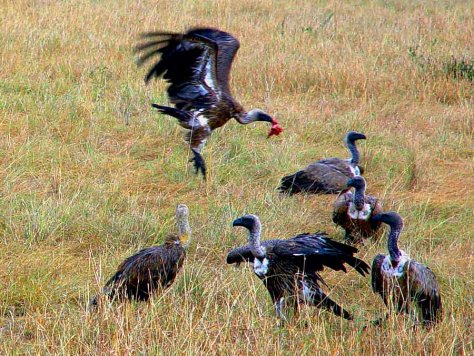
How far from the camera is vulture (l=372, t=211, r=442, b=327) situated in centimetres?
447

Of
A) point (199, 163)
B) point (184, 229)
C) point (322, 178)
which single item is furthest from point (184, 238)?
point (322, 178)

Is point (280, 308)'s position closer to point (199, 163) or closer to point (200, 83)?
point (199, 163)

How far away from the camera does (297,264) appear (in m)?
4.78

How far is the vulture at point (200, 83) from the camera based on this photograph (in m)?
6.94

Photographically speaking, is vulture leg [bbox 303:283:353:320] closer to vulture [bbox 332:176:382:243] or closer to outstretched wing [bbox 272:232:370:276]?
outstretched wing [bbox 272:232:370:276]

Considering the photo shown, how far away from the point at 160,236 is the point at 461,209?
226cm

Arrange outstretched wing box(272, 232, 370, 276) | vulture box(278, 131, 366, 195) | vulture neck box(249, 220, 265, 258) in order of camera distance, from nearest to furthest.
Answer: outstretched wing box(272, 232, 370, 276) < vulture neck box(249, 220, 265, 258) < vulture box(278, 131, 366, 195)

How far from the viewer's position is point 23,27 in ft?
33.3

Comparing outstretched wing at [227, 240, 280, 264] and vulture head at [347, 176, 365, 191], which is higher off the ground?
vulture head at [347, 176, 365, 191]

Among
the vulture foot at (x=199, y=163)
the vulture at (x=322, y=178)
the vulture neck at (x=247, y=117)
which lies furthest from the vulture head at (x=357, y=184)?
the vulture neck at (x=247, y=117)

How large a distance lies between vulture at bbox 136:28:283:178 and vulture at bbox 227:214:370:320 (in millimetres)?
2035

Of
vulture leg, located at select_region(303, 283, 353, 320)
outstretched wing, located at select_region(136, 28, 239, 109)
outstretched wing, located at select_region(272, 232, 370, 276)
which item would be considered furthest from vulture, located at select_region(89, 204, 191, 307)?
outstretched wing, located at select_region(136, 28, 239, 109)

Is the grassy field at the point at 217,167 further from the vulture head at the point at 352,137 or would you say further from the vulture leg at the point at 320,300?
the vulture head at the point at 352,137

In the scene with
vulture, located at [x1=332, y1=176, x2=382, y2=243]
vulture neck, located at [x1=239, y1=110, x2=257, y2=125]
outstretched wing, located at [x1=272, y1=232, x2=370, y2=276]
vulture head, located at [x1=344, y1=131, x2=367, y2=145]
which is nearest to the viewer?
outstretched wing, located at [x1=272, y1=232, x2=370, y2=276]
